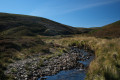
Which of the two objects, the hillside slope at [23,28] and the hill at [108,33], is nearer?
the hill at [108,33]

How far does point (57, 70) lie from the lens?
1053 cm

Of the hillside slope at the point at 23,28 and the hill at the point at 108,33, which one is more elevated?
the hillside slope at the point at 23,28

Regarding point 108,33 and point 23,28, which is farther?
point 23,28

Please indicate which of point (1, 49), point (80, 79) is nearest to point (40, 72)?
point (80, 79)

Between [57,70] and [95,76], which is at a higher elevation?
[95,76]

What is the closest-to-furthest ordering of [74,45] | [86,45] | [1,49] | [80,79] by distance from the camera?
[80,79]
[1,49]
[86,45]
[74,45]

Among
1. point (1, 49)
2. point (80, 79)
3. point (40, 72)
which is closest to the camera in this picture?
point (80, 79)

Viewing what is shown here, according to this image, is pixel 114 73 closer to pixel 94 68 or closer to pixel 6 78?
pixel 94 68

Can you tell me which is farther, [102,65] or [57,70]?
[57,70]

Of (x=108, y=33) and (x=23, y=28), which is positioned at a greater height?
(x=23, y=28)

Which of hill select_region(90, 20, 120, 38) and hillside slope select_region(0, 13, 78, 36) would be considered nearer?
hill select_region(90, 20, 120, 38)

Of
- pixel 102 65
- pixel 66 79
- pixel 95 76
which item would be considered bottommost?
pixel 66 79

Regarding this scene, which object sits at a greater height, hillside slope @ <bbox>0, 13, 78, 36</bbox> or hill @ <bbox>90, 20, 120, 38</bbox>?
hillside slope @ <bbox>0, 13, 78, 36</bbox>

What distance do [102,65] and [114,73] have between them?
1.00 m
